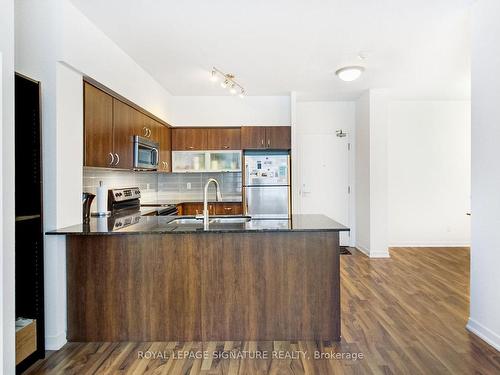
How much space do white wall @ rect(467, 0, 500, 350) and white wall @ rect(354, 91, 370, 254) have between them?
2.43 metres

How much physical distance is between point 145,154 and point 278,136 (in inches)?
85.0

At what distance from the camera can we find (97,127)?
287 centimetres

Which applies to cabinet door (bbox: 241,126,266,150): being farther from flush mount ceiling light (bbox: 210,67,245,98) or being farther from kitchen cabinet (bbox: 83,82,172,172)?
kitchen cabinet (bbox: 83,82,172,172)

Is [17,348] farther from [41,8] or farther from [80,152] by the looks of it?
[41,8]

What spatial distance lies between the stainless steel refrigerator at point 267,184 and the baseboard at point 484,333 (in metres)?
2.79

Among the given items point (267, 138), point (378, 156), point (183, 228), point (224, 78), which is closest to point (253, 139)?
point (267, 138)

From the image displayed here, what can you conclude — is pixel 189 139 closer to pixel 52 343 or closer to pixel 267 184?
pixel 267 184

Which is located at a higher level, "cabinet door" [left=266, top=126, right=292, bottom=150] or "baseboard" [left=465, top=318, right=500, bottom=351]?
"cabinet door" [left=266, top=126, right=292, bottom=150]

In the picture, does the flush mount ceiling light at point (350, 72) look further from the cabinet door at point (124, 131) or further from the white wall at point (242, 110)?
the cabinet door at point (124, 131)

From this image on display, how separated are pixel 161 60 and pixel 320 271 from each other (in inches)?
116

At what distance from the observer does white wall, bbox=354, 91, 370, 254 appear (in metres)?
5.00

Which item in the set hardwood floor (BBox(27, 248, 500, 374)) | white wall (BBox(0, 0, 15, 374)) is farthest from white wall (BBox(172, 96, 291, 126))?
white wall (BBox(0, 0, 15, 374))

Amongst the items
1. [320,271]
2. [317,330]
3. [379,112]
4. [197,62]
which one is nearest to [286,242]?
[320,271]

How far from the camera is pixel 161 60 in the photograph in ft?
12.0
